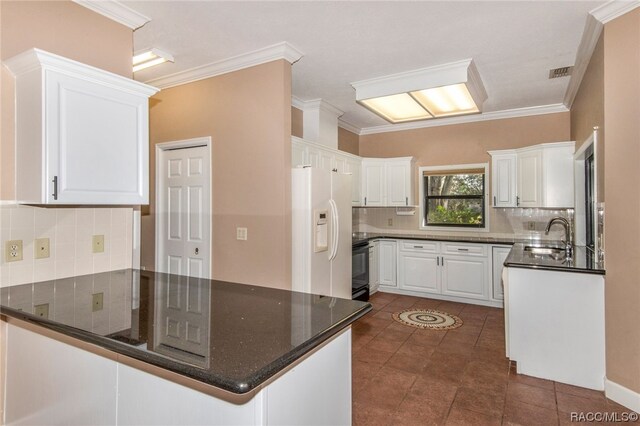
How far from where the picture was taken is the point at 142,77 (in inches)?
154

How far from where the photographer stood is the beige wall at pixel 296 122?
4.67 meters

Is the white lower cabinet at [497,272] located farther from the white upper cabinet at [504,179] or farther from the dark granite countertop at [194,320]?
the dark granite countertop at [194,320]

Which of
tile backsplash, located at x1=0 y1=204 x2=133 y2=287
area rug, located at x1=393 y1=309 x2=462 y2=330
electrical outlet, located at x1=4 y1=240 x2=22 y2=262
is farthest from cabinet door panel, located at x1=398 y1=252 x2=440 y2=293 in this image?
electrical outlet, located at x1=4 y1=240 x2=22 y2=262

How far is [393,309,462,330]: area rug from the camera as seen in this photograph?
417 cm

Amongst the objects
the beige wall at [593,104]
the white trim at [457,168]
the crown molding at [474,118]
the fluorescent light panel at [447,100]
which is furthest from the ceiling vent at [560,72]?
the white trim at [457,168]

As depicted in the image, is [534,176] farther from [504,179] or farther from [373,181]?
[373,181]

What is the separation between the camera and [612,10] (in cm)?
253

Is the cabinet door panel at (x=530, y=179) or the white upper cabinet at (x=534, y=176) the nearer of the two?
the white upper cabinet at (x=534, y=176)

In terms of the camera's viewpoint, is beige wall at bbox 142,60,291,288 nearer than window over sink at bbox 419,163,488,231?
Yes

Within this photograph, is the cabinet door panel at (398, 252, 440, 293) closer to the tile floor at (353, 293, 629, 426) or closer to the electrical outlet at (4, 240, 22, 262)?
the tile floor at (353, 293, 629, 426)

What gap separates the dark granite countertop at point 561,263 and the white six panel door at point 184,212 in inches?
113

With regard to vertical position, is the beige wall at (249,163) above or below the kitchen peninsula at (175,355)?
above

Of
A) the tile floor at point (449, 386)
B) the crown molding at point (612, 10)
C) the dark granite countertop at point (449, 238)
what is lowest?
the tile floor at point (449, 386)

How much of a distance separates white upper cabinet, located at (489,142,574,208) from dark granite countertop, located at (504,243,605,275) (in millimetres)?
1139
